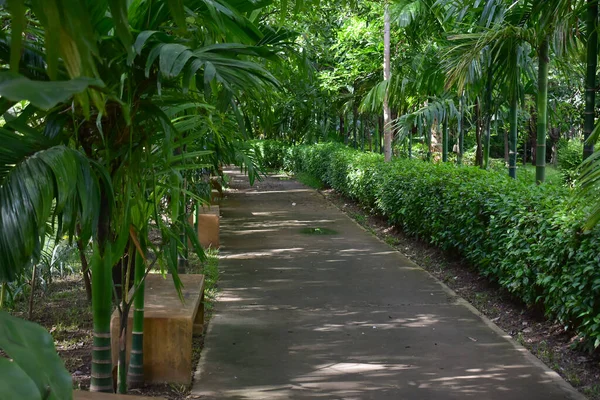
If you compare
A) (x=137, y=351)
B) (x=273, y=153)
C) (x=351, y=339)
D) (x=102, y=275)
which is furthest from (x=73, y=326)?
(x=273, y=153)

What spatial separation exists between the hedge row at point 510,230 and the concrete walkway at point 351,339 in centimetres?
51

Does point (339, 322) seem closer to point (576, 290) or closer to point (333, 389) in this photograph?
point (333, 389)

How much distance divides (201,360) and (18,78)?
4848 mm

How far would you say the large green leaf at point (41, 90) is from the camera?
839 mm

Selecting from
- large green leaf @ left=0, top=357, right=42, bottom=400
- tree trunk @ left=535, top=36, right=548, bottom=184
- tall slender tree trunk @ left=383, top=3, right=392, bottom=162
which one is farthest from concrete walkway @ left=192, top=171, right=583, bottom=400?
tall slender tree trunk @ left=383, top=3, right=392, bottom=162

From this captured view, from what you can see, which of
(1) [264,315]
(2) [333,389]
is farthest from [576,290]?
(1) [264,315]

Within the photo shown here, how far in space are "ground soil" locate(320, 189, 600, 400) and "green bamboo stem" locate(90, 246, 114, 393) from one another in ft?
10.7

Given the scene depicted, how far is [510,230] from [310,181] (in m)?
17.9

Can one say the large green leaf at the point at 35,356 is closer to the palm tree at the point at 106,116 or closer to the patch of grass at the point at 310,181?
the palm tree at the point at 106,116

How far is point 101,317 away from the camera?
325 cm

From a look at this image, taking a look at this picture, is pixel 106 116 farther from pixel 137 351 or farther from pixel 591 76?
pixel 591 76

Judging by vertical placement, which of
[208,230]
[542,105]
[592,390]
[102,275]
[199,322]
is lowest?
[592,390]

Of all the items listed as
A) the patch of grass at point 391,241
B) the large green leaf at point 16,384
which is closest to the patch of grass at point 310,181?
the patch of grass at point 391,241

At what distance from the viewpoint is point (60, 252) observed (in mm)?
6734
